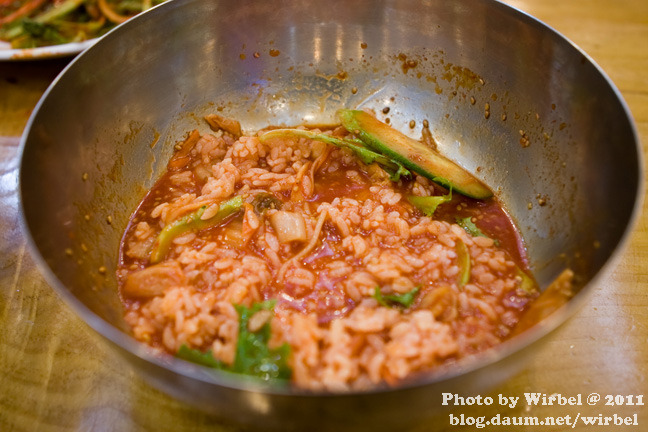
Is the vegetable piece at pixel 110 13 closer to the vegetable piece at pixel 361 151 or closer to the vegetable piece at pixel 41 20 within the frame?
the vegetable piece at pixel 41 20

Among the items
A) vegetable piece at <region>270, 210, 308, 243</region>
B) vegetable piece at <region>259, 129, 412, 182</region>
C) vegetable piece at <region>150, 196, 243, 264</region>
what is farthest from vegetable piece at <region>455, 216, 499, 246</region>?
vegetable piece at <region>150, 196, 243, 264</region>

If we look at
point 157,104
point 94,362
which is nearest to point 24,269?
point 94,362

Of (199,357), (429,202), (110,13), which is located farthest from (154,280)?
(110,13)

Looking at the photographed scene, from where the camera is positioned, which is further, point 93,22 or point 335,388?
point 93,22

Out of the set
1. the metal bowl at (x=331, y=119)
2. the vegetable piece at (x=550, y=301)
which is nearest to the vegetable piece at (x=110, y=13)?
the metal bowl at (x=331, y=119)

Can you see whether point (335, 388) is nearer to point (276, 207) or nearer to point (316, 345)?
point (316, 345)
